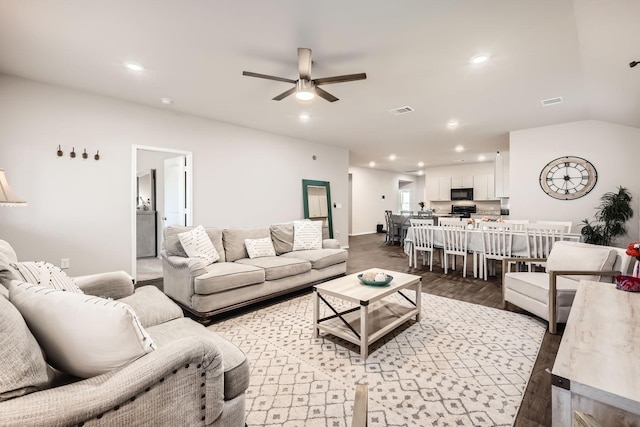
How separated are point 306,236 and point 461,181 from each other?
8578 millimetres

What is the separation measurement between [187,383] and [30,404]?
427 millimetres

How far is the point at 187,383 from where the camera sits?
1068 mm

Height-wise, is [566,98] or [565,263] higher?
[566,98]

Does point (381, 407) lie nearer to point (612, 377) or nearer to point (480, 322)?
point (612, 377)

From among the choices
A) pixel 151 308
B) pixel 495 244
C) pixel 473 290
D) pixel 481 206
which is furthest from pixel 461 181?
pixel 151 308

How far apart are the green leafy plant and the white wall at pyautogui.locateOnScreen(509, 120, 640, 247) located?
0.12 meters

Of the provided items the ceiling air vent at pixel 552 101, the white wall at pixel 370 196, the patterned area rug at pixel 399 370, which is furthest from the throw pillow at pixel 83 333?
the white wall at pixel 370 196

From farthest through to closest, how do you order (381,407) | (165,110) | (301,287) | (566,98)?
(165,110), (566,98), (301,287), (381,407)

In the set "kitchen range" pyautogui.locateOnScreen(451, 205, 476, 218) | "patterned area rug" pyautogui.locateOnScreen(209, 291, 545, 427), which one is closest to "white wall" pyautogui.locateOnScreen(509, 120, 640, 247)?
"patterned area rug" pyautogui.locateOnScreen(209, 291, 545, 427)

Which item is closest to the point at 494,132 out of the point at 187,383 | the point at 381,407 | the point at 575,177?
the point at 575,177

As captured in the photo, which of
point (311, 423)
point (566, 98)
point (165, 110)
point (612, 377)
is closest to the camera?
point (612, 377)

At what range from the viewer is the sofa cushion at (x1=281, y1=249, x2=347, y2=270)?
390 centimetres

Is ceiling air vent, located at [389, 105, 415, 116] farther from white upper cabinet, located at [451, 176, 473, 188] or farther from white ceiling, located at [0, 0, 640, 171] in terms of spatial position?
white upper cabinet, located at [451, 176, 473, 188]

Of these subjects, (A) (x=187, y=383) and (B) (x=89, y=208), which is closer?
(A) (x=187, y=383)
